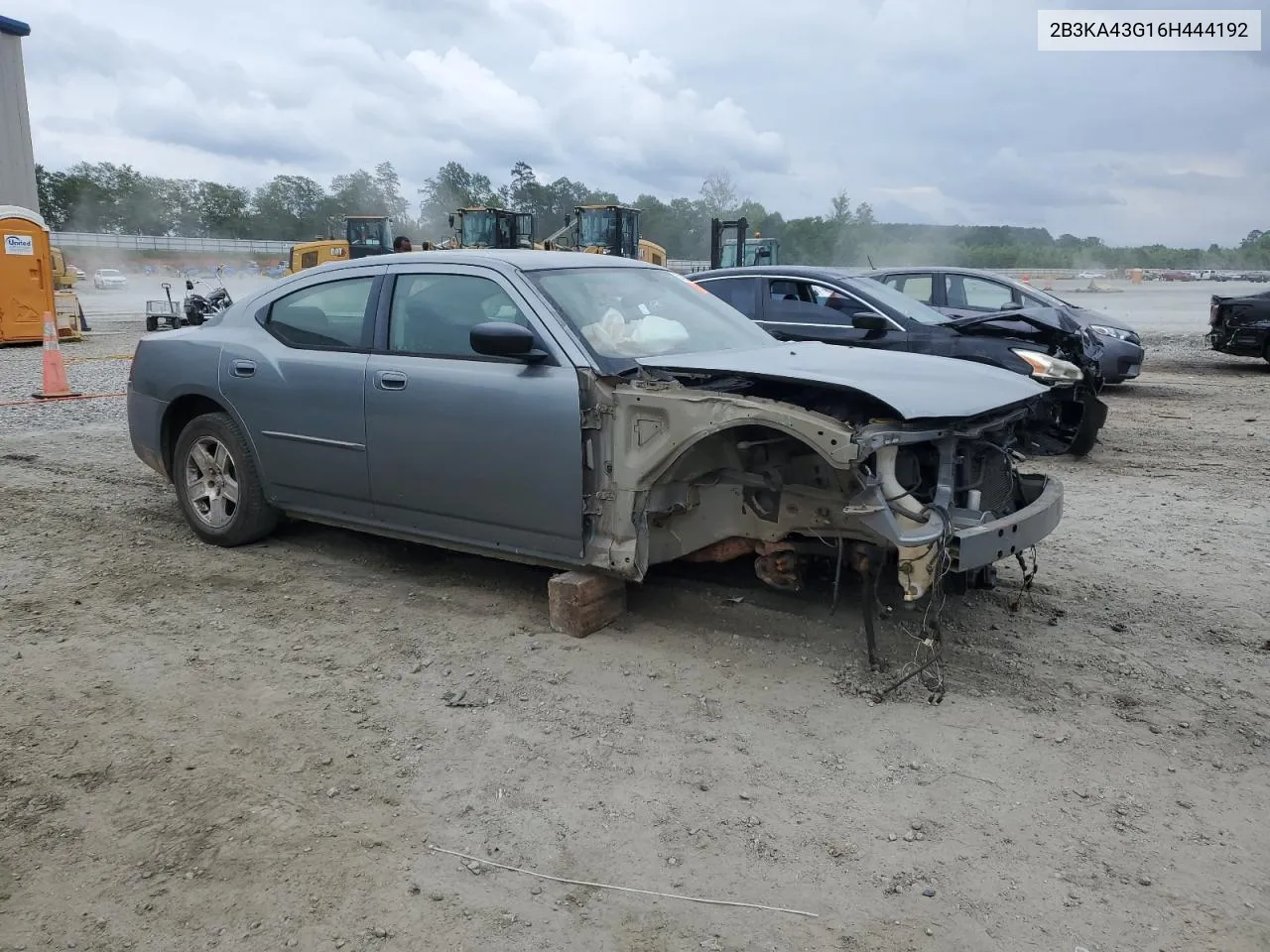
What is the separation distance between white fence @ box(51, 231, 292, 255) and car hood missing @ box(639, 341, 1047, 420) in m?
52.1

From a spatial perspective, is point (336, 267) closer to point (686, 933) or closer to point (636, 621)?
point (636, 621)

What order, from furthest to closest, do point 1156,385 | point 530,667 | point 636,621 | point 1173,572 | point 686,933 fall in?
point 1156,385 < point 1173,572 < point 636,621 < point 530,667 < point 686,933

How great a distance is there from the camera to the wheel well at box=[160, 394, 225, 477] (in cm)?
553

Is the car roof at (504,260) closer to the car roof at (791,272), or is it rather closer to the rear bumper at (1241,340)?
the car roof at (791,272)

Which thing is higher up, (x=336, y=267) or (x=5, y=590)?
(x=336, y=267)

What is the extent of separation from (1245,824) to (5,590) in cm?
518

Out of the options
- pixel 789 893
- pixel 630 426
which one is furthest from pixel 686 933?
pixel 630 426

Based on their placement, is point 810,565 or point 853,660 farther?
point 810,565

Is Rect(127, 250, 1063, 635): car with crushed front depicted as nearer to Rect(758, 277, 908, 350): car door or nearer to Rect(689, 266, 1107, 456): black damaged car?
Rect(689, 266, 1107, 456): black damaged car

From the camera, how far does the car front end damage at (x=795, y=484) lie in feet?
11.6

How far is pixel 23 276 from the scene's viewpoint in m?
17.1

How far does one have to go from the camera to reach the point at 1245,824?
2.89m

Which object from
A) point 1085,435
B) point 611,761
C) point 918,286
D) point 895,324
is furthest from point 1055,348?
point 611,761

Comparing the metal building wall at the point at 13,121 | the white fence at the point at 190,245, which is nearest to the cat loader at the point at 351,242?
the metal building wall at the point at 13,121
